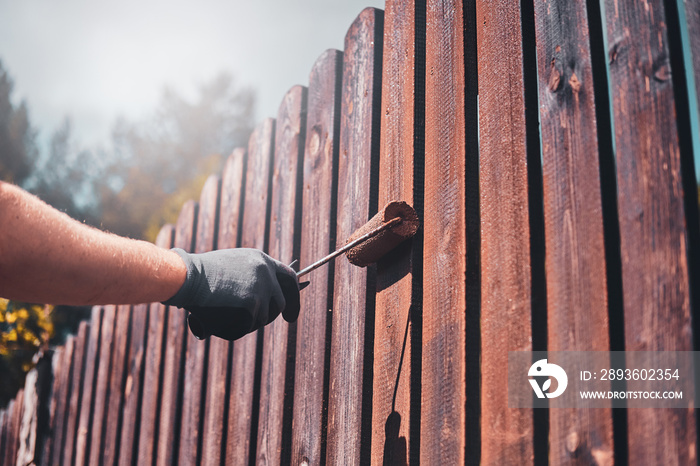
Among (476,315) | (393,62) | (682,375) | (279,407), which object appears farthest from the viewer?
(279,407)

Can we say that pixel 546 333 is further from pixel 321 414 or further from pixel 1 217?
pixel 1 217

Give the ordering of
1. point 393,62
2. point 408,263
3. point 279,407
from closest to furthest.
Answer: point 408,263, point 393,62, point 279,407

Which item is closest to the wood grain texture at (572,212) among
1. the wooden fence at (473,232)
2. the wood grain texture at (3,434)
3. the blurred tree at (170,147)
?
the wooden fence at (473,232)

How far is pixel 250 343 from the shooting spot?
258 cm

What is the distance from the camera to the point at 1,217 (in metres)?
1.35

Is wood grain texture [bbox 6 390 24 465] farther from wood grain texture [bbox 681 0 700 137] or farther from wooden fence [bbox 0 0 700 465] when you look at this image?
wood grain texture [bbox 681 0 700 137]

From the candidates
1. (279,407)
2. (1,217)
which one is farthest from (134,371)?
(1,217)

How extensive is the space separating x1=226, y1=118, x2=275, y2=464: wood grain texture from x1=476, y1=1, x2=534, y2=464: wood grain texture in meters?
1.36

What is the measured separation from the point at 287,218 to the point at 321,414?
2.84ft

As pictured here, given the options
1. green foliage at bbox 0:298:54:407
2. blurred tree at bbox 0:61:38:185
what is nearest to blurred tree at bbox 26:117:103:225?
blurred tree at bbox 0:61:38:185

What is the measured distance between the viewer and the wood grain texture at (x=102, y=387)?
13.5 ft

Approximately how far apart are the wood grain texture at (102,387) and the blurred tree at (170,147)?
2356 cm

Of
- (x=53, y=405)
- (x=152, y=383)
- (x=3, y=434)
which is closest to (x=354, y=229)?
(x=152, y=383)

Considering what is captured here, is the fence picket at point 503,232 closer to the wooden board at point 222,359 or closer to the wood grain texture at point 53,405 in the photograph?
the wooden board at point 222,359
